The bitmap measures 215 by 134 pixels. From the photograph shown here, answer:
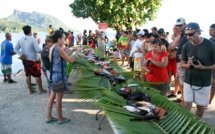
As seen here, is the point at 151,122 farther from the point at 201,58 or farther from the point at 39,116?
the point at 39,116

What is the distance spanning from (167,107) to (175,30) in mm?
2810

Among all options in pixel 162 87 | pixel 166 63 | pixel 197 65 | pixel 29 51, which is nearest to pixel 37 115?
pixel 29 51

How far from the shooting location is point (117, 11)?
15.7 m

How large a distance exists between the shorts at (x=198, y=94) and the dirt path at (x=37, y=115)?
5.23ft

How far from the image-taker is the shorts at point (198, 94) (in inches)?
146

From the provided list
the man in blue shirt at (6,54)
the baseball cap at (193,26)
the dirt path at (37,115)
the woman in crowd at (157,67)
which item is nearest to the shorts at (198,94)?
the woman in crowd at (157,67)

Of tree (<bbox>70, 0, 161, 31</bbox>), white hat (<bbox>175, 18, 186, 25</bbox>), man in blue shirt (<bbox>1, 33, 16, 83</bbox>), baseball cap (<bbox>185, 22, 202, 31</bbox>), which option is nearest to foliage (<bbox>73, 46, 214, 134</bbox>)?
baseball cap (<bbox>185, 22, 202, 31</bbox>)

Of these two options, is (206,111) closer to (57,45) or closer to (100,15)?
(57,45)

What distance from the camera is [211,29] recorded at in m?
5.16

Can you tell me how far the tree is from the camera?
616 inches

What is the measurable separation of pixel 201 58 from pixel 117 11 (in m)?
12.7

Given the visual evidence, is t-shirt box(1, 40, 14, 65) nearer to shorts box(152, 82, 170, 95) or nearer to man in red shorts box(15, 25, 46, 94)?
man in red shorts box(15, 25, 46, 94)

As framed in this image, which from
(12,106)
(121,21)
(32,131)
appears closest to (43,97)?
(12,106)

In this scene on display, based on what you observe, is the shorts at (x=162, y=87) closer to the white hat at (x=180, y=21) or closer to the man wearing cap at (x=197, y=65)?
the man wearing cap at (x=197, y=65)
